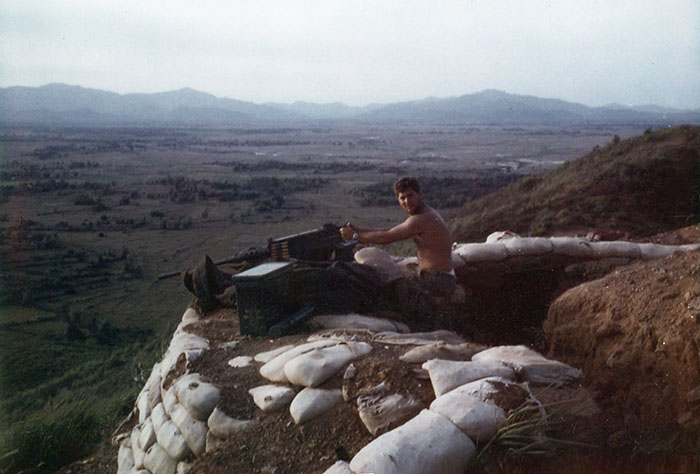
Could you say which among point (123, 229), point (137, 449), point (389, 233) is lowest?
point (123, 229)

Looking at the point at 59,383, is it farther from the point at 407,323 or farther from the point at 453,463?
the point at 453,463

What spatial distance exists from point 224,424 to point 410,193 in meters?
2.39

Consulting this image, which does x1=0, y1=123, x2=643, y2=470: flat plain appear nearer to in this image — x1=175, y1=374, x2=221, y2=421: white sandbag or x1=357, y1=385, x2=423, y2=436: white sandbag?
x1=175, y1=374, x2=221, y2=421: white sandbag

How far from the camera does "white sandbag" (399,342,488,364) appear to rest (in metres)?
3.52

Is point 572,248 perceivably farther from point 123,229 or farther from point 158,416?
point 123,229

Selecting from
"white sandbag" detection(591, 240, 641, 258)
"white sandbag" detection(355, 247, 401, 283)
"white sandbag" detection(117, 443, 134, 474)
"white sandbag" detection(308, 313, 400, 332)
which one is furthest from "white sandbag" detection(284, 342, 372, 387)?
"white sandbag" detection(591, 240, 641, 258)

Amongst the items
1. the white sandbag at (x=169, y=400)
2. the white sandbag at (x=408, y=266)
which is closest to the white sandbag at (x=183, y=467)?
the white sandbag at (x=169, y=400)

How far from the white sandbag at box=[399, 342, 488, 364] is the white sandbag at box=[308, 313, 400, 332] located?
891 mm

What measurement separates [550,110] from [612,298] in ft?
566

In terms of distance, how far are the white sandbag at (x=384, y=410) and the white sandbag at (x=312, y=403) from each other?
0.58ft

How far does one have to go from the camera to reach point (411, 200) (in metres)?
5.06

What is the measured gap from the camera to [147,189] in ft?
107

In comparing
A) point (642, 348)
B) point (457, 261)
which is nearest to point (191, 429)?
point (642, 348)

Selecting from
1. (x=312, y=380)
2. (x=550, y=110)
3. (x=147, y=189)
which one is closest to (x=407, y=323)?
(x=312, y=380)
